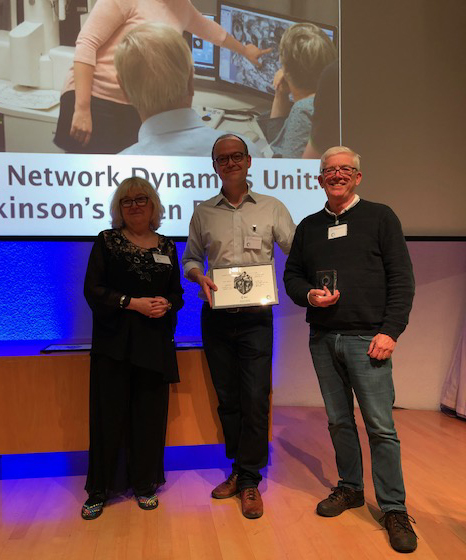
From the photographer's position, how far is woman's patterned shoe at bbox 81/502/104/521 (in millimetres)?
2260

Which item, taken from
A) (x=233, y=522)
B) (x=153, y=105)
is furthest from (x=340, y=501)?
(x=153, y=105)

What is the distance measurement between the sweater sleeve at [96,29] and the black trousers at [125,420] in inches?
76.2

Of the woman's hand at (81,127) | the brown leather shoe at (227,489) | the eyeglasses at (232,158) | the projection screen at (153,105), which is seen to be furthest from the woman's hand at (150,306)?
the woman's hand at (81,127)

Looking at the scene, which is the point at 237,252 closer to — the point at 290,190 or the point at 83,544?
the point at 290,190

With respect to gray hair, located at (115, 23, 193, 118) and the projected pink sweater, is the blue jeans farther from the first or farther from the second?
the projected pink sweater

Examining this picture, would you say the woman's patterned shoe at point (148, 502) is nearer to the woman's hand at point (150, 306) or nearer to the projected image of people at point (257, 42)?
the woman's hand at point (150, 306)

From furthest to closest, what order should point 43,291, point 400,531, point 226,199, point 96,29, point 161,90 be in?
point 43,291, point 161,90, point 96,29, point 226,199, point 400,531

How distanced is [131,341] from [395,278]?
1.19 m

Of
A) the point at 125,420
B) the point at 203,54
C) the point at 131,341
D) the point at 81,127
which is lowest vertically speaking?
the point at 125,420

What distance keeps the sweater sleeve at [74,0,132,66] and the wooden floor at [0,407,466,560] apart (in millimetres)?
2521

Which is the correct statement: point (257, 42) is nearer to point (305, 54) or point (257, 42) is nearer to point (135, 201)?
point (305, 54)

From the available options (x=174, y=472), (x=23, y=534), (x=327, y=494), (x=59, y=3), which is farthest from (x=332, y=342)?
(x=59, y=3)

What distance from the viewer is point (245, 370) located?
2342 millimetres

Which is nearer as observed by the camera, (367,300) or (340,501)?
(367,300)
